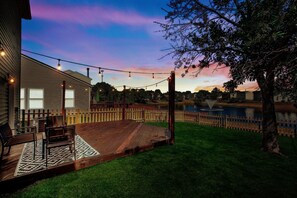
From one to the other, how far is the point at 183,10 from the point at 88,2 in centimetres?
769

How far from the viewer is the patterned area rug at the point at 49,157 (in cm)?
400

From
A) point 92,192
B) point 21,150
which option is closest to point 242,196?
point 92,192

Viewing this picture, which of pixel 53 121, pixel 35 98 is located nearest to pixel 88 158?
pixel 53 121

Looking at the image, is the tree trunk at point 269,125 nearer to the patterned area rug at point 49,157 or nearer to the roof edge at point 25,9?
the patterned area rug at point 49,157

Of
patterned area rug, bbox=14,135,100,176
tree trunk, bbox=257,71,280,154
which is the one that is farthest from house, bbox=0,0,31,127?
tree trunk, bbox=257,71,280,154

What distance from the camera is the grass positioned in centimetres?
324

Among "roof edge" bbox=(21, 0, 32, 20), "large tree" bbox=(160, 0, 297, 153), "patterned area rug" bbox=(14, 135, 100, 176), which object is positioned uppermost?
"roof edge" bbox=(21, 0, 32, 20)

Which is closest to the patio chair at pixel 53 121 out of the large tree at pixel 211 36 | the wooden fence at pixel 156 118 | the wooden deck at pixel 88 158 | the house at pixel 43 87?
the wooden deck at pixel 88 158

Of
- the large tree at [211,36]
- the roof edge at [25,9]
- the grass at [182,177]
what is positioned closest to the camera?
the grass at [182,177]

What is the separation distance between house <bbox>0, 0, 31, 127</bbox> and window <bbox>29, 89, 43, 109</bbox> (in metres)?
4.99

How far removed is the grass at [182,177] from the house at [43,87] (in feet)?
41.4

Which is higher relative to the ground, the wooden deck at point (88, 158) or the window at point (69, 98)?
the window at point (69, 98)

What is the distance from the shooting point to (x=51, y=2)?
983 centimetres

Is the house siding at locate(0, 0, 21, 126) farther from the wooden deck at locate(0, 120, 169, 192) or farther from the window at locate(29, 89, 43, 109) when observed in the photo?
the window at locate(29, 89, 43, 109)
